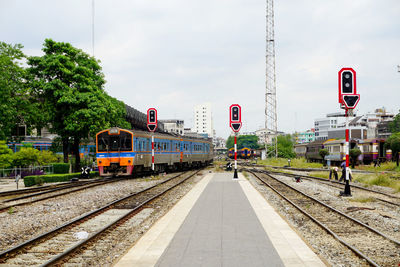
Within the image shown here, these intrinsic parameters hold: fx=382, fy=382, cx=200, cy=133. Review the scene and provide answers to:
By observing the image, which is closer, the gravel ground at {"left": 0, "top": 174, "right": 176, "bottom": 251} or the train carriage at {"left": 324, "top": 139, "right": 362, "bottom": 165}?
the gravel ground at {"left": 0, "top": 174, "right": 176, "bottom": 251}

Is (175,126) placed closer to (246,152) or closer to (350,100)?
(246,152)

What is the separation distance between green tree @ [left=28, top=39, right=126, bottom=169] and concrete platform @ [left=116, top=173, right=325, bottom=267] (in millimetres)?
22091

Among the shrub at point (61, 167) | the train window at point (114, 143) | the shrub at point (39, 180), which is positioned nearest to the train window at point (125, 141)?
the train window at point (114, 143)

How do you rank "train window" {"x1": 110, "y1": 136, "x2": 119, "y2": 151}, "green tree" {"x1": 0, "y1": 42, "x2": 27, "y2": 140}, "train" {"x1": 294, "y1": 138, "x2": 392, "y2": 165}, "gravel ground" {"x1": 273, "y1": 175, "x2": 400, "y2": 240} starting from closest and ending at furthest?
"gravel ground" {"x1": 273, "y1": 175, "x2": 400, "y2": 240}, "train window" {"x1": 110, "y1": 136, "x2": 119, "y2": 151}, "green tree" {"x1": 0, "y1": 42, "x2": 27, "y2": 140}, "train" {"x1": 294, "y1": 138, "x2": 392, "y2": 165}

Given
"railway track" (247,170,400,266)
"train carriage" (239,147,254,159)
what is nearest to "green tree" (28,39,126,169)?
"railway track" (247,170,400,266)

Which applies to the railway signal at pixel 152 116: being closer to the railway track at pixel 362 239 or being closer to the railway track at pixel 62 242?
the railway track at pixel 62 242

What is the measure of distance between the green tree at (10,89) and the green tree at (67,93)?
1095 mm

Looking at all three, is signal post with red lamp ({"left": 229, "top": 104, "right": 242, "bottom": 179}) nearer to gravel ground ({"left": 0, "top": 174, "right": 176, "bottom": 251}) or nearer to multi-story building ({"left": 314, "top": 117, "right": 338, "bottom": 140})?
gravel ground ({"left": 0, "top": 174, "right": 176, "bottom": 251})

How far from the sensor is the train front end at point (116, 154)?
24891 millimetres

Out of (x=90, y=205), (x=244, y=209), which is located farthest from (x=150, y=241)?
(x=90, y=205)

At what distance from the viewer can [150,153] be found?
Result: 28.5 meters

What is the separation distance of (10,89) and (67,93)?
14.3 ft

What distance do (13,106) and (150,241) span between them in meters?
27.9

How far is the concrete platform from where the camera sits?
20.6 ft
